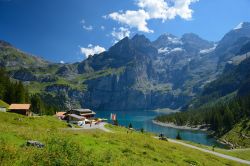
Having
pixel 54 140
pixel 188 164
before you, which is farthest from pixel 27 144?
pixel 188 164

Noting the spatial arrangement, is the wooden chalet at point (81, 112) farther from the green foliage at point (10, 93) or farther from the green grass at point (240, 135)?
the green grass at point (240, 135)

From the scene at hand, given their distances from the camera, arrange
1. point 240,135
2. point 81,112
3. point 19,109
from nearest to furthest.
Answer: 1. point 19,109
2. point 81,112
3. point 240,135

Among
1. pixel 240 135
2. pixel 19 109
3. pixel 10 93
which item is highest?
pixel 10 93

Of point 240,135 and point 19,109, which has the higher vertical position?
point 19,109

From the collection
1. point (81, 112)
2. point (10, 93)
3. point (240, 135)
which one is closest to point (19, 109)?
point (10, 93)

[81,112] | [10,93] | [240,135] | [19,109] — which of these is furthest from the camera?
[240,135]

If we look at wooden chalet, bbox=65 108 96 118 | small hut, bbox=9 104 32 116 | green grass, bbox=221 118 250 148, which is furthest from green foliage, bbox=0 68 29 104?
green grass, bbox=221 118 250 148

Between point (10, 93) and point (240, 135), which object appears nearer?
point (10, 93)

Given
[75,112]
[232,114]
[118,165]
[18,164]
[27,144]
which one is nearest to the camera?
[18,164]

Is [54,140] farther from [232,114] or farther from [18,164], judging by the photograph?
[232,114]

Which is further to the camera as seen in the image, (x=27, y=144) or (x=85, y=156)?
(x=27, y=144)

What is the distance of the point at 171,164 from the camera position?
117 ft

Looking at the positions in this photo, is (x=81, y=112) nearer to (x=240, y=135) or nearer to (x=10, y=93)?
(x=10, y=93)

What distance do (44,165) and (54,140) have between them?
364cm
